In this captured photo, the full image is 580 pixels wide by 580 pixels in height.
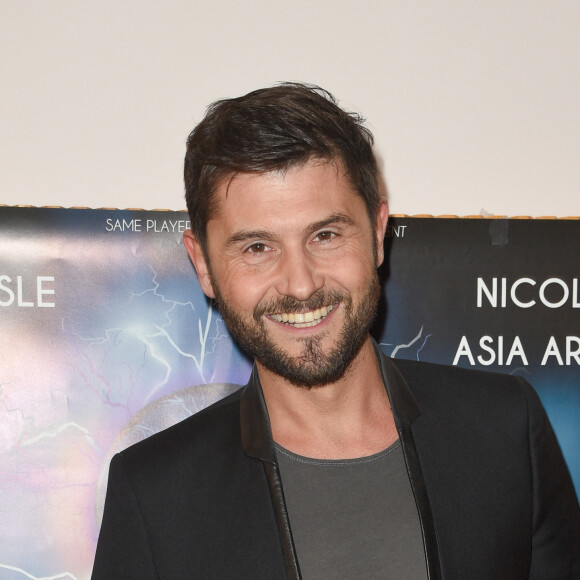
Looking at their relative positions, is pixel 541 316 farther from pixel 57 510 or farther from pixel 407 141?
pixel 57 510

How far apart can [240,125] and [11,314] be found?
0.71 metres

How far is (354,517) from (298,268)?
448mm

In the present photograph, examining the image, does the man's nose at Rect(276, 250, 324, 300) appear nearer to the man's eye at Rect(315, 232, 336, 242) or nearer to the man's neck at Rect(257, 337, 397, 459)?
the man's eye at Rect(315, 232, 336, 242)

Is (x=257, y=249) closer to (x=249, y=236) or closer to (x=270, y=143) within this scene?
(x=249, y=236)

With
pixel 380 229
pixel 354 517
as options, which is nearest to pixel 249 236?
pixel 380 229

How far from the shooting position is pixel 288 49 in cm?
154

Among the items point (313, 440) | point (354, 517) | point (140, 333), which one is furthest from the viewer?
point (140, 333)

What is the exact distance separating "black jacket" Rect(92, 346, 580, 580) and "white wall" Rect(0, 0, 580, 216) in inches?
21.2

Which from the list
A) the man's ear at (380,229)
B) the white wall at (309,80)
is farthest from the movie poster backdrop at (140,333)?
the man's ear at (380,229)

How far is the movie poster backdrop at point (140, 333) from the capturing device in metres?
1.46

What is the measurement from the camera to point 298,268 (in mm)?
1113

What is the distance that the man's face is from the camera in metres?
1.12

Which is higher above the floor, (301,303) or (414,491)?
(301,303)

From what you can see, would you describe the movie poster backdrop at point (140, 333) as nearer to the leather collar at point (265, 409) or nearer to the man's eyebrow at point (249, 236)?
the leather collar at point (265, 409)
